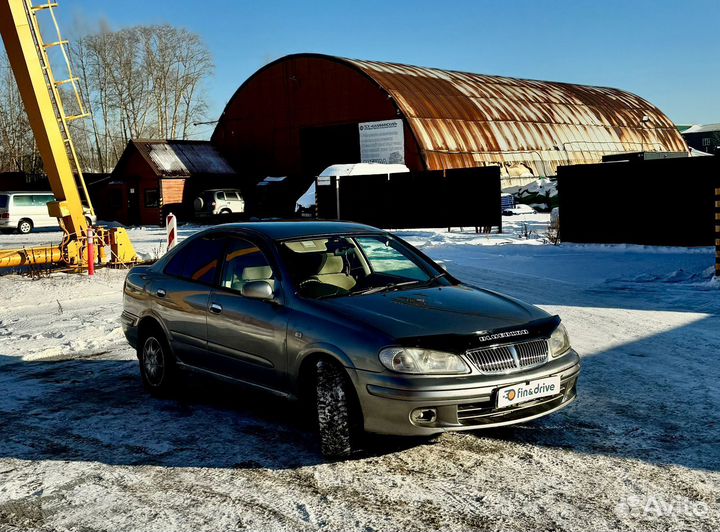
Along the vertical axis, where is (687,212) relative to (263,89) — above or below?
below

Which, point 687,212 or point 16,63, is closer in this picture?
point 16,63

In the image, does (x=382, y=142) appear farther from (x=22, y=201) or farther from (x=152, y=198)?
(x=22, y=201)

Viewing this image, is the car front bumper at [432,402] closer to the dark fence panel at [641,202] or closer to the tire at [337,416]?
the tire at [337,416]

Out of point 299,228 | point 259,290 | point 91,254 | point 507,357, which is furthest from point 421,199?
point 507,357

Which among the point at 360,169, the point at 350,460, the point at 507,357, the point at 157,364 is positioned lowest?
the point at 350,460

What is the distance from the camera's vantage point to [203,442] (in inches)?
231

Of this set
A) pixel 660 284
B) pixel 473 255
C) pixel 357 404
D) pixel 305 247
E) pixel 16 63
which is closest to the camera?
pixel 357 404

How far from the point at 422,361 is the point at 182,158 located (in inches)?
1657

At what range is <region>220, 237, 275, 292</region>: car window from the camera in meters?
6.50

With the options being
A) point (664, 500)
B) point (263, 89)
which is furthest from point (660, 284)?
point (263, 89)

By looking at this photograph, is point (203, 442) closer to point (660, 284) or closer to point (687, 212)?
point (660, 284)

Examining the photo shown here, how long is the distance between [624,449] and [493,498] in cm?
127

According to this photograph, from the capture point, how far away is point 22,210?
131 feet

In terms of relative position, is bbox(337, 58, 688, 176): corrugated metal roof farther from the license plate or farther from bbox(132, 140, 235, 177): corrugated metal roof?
the license plate
